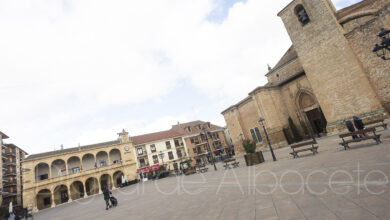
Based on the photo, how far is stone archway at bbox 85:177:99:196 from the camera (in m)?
34.9

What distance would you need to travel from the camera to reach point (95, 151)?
36.1 meters

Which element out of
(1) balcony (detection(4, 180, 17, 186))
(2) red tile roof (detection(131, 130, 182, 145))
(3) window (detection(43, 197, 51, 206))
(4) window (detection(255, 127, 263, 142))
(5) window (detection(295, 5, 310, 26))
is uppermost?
(5) window (detection(295, 5, 310, 26))

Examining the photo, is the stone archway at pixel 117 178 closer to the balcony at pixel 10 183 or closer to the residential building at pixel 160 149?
the residential building at pixel 160 149

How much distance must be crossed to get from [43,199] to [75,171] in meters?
6.17

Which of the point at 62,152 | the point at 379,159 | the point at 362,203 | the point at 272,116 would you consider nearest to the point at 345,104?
the point at 272,116

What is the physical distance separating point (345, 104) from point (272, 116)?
29.1 feet

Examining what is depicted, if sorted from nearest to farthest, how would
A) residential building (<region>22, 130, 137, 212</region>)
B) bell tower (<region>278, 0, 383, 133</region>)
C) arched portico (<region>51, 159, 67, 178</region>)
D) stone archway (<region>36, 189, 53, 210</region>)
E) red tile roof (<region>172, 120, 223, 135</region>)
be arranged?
bell tower (<region>278, 0, 383, 133</region>), residential building (<region>22, 130, 137, 212</region>), stone archway (<region>36, 189, 53, 210</region>), arched portico (<region>51, 159, 67, 178</region>), red tile roof (<region>172, 120, 223, 135</region>)

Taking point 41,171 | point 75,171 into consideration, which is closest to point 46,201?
point 41,171

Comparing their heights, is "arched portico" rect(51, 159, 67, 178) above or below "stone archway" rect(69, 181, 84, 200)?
above

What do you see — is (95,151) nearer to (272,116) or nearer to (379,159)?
(272,116)

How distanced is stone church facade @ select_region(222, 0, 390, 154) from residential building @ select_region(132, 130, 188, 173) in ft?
83.1

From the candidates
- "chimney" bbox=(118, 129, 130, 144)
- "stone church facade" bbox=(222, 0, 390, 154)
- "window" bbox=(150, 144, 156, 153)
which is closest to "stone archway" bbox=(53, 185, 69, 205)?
"chimney" bbox=(118, 129, 130, 144)

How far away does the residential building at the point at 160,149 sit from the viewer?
41.9 metres

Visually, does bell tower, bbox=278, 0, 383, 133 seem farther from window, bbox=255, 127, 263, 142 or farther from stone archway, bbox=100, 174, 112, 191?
stone archway, bbox=100, 174, 112, 191
